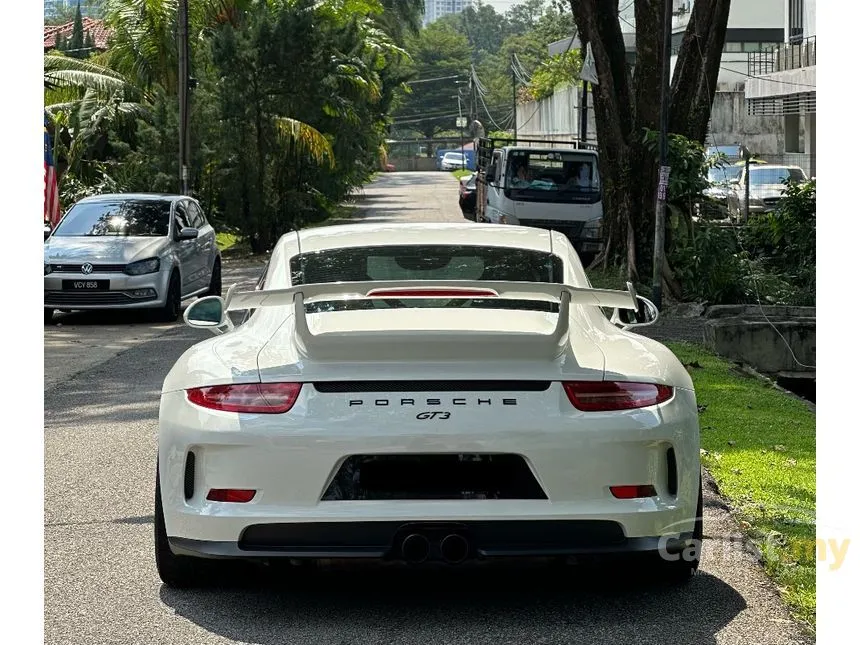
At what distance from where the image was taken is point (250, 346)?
18.1 feet

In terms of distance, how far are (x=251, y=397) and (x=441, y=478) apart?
732 millimetres

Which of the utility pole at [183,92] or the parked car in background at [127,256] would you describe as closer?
the parked car in background at [127,256]

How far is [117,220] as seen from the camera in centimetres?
1909

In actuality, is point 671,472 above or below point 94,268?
below

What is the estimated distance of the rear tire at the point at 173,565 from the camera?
5445 millimetres

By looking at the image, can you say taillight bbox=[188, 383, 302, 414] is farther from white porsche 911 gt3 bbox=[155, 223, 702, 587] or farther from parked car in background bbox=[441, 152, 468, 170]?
parked car in background bbox=[441, 152, 468, 170]

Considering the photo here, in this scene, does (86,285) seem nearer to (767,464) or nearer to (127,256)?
(127,256)

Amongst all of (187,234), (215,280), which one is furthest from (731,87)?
(187,234)

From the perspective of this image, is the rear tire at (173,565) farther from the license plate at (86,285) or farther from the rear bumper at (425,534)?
the license plate at (86,285)

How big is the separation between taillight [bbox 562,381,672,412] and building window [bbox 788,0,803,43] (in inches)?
1600

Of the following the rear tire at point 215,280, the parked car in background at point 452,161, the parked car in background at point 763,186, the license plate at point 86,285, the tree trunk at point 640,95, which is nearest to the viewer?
the license plate at point 86,285

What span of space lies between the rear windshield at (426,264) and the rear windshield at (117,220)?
12.9 metres

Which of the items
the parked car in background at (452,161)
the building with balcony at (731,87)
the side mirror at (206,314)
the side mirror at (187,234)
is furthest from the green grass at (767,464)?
the parked car in background at (452,161)
